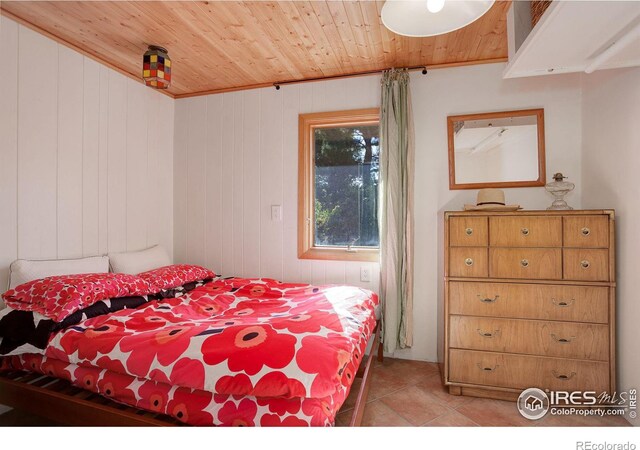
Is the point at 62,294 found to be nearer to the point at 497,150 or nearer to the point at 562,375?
the point at 562,375

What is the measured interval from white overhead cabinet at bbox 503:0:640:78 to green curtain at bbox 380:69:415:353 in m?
0.85

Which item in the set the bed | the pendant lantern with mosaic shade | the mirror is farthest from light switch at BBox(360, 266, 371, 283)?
the pendant lantern with mosaic shade

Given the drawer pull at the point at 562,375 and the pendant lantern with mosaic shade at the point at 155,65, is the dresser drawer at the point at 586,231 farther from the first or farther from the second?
the pendant lantern with mosaic shade at the point at 155,65

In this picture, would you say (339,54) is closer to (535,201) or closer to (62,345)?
(535,201)

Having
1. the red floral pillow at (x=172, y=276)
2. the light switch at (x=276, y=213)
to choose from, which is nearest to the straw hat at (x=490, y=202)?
the light switch at (x=276, y=213)

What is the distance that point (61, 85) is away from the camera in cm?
230

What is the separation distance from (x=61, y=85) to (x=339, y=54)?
2.02 meters

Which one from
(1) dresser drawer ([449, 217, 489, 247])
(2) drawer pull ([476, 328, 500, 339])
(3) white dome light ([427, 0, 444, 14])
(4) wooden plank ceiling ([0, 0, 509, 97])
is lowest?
(2) drawer pull ([476, 328, 500, 339])

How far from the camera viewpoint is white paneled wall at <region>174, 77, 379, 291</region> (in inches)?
118

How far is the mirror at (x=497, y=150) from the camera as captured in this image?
8.31 feet

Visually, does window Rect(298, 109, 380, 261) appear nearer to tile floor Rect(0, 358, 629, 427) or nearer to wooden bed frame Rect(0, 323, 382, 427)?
tile floor Rect(0, 358, 629, 427)

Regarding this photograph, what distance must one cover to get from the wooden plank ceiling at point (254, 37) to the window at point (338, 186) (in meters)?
0.47

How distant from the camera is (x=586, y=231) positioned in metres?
2.00
